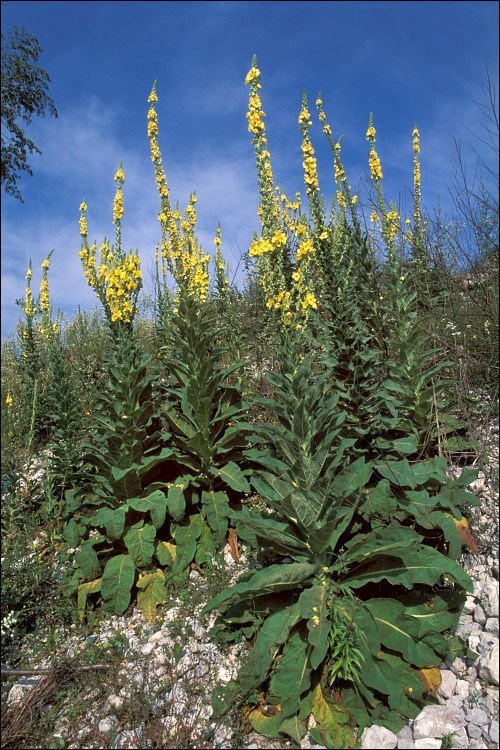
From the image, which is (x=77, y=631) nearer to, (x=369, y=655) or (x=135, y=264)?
(x=369, y=655)

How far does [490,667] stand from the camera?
315cm

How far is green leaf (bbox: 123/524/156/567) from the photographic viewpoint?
14.2 feet

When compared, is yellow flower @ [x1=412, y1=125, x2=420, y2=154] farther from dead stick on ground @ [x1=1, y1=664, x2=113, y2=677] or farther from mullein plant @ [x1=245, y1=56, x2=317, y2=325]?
dead stick on ground @ [x1=1, y1=664, x2=113, y2=677]

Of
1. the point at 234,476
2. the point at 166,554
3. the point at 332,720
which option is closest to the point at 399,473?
the point at 234,476

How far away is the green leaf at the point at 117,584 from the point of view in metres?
4.14

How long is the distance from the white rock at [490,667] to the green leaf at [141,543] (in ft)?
8.82

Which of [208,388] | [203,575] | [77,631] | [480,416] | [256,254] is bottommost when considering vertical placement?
[77,631]

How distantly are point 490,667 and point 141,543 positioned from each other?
284 cm

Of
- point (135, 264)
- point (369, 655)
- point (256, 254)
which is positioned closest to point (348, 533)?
point (369, 655)

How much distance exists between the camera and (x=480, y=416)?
15.1ft

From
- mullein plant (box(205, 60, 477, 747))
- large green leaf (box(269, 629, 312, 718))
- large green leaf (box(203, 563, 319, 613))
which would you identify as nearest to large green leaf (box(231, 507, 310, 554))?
mullein plant (box(205, 60, 477, 747))

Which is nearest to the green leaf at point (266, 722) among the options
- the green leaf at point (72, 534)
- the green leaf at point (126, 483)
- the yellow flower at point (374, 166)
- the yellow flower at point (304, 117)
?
the green leaf at point (126, 483)

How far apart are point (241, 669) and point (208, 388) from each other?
2390mm

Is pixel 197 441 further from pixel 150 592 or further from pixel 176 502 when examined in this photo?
pixel 150 592
